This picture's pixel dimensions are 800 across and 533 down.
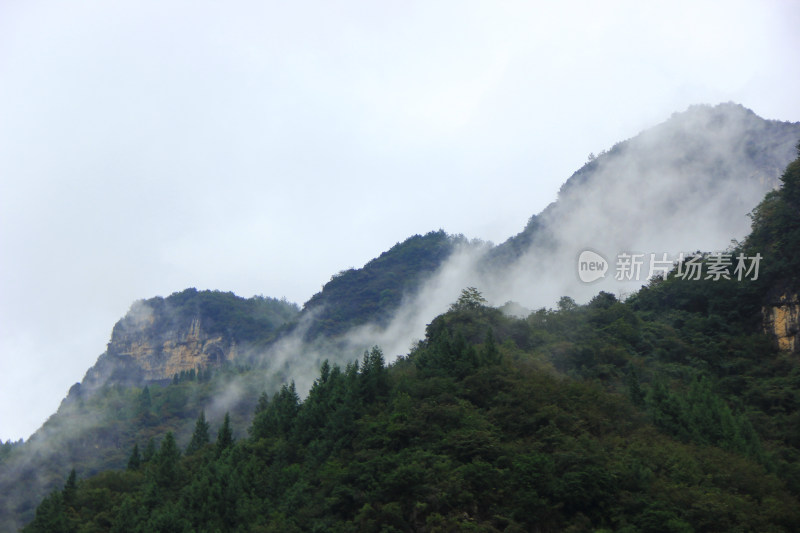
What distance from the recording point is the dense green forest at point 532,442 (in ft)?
67.9

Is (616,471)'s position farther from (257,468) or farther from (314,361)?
→ (314,361)

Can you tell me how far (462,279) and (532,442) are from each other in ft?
152

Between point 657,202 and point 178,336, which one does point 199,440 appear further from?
point 178,336

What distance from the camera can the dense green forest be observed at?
20688mm

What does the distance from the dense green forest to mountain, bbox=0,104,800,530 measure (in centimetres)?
535

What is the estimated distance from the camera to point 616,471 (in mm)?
20984

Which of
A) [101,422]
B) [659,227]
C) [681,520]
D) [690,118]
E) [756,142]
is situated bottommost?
[681,520]

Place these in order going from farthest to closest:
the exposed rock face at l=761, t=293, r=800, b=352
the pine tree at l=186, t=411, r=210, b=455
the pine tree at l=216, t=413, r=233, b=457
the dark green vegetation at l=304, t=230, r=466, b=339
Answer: the dark green vegetation at l=304, t=230, r=466, b=339 → the pine tree at l=186, t=411, r=210, b=455 → the exposed rock face at l=761, t=293, r=800, b=352 → the pine tree at l=216, t=413, r=233, b=457

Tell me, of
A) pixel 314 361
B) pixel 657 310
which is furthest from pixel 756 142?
pixel 314 361

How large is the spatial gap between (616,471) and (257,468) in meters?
12.9

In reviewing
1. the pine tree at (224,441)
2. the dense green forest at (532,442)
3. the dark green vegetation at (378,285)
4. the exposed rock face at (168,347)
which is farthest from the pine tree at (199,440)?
the exposed rock face at (168,347)

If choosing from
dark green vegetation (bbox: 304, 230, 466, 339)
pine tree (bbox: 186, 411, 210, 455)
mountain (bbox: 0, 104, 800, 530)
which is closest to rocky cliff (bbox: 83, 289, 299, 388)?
mountain (bbox: 0, 104, 800, 530)

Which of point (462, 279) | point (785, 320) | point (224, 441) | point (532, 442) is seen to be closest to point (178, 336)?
point (462, 279)

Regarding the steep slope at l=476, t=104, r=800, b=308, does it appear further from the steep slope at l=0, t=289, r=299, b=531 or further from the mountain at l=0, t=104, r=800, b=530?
the steep slope at l=0, t=289, r=299, b=531
